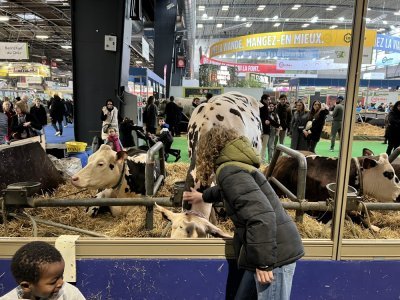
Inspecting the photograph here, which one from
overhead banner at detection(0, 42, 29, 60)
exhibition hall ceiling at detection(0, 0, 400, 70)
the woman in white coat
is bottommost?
the woman in white coat

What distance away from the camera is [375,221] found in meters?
3.82

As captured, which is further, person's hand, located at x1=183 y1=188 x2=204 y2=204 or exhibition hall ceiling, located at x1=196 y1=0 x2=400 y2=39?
exhibition hall ceiling, located at x1=196 y1=0 x2=400 y2=39

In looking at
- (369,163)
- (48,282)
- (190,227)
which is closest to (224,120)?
(369,163)

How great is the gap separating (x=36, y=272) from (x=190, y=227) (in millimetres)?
1097

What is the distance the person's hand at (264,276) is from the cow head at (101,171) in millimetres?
2441

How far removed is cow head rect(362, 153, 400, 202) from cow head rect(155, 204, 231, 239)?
2.47 metres

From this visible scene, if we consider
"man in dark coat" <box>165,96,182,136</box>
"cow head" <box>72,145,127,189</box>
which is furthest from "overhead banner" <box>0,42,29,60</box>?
"cow head" <box>72,145,127,189</box>

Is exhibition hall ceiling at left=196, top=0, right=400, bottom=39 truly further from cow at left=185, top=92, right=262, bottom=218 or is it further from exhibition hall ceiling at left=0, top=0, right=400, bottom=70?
cow at left=185, top=92, right=262, bottom=218

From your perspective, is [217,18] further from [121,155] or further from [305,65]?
[121,155]

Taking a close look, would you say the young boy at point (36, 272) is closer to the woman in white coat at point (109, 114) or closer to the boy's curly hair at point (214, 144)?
the boy's curly hair at point (214, 144)

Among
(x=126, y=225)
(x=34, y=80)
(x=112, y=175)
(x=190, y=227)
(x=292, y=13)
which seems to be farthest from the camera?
(x=292, y=13)

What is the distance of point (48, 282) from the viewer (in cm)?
154

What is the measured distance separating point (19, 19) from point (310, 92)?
63.5 feet

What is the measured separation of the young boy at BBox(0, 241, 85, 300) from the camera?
1512 mm
